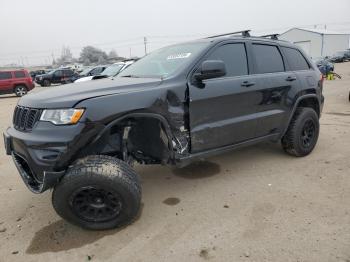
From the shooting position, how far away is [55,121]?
2.86m

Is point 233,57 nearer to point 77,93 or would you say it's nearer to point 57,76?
point 77,93

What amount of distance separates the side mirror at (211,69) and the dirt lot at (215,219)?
1.41 m

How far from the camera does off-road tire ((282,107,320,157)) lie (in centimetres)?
477

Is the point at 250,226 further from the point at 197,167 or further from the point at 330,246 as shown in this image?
the point at 197,167

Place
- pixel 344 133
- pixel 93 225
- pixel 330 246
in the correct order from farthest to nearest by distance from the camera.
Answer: pixel 344 133 < pixel 93 225 < pixel 330 246

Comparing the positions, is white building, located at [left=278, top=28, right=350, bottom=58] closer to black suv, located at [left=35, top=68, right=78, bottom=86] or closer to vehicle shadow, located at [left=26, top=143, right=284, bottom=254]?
black suv, located at [left=35, top=68, right=78, bottom=86]

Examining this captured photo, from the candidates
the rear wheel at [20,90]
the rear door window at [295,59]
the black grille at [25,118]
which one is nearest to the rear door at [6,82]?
the rear wheel at [20,90]

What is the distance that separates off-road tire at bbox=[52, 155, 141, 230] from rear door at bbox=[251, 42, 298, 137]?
2.02 metres

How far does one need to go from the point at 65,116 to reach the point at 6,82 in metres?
18.3

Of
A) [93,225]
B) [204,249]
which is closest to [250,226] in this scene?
[204,249]

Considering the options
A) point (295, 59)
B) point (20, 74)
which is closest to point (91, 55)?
point (20, 74)

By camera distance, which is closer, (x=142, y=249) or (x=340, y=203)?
(x=142, y=249)

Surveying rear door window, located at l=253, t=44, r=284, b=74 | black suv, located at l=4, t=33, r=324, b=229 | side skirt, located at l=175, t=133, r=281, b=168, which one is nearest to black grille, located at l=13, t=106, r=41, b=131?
black suv, located at l=4, t=33, r=324, b=229

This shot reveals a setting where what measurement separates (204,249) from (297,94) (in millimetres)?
2931
